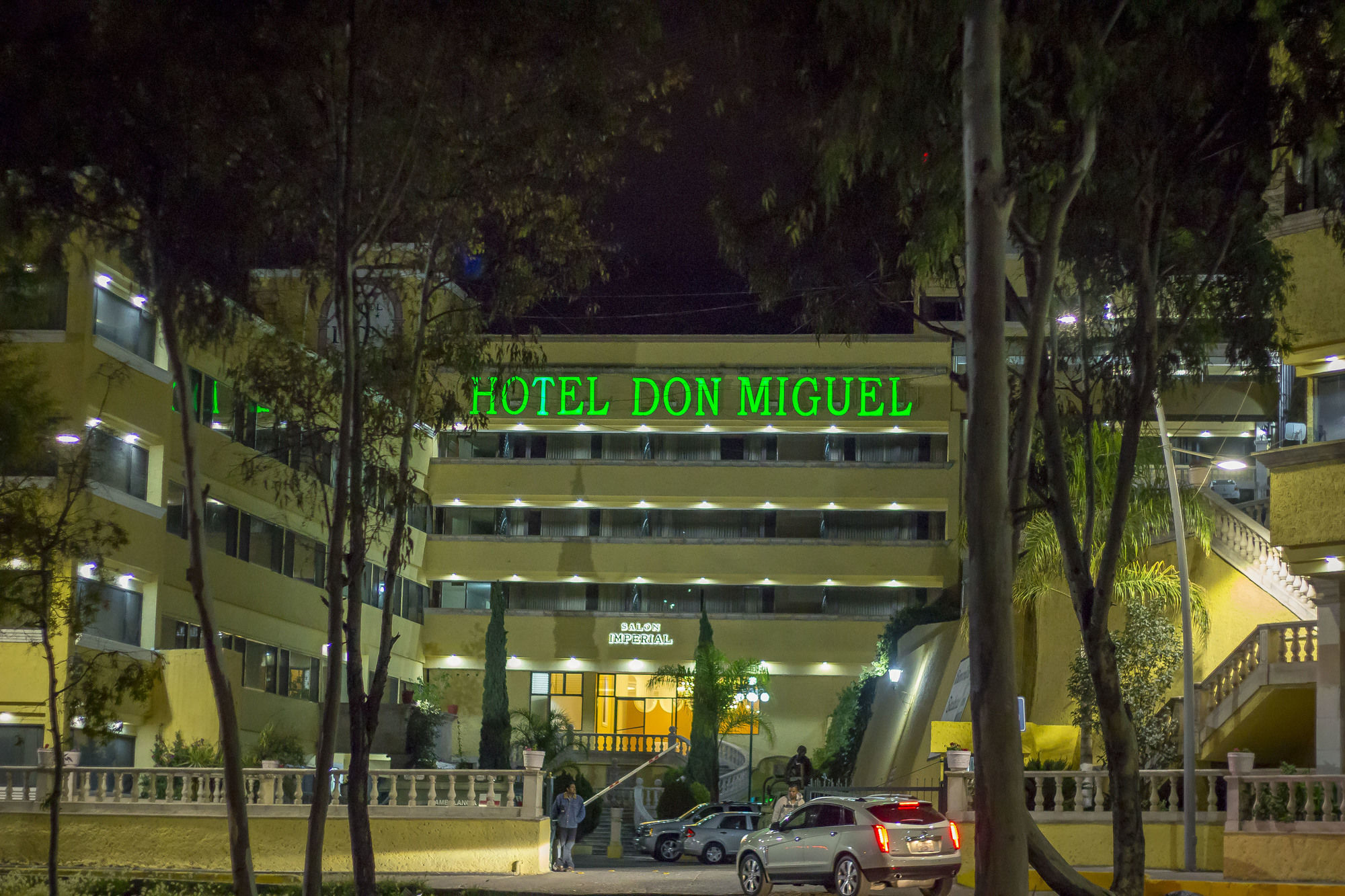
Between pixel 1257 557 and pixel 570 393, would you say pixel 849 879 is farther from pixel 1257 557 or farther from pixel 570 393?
pixel 570 393

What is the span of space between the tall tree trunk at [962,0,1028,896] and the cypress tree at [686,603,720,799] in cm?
3571

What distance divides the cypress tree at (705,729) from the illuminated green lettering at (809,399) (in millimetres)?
12632

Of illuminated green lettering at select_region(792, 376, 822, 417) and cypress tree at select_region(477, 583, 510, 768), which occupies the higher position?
illuminated green lettering at select_region(792, 376, 822, 417)

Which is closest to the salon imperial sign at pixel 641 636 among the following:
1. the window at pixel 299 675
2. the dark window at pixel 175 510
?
the window at pixel 299 675

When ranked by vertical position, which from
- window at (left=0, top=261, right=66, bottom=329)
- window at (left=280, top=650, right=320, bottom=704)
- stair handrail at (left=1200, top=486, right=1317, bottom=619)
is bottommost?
window at (left=280, top=650, right=320, bottom=704)

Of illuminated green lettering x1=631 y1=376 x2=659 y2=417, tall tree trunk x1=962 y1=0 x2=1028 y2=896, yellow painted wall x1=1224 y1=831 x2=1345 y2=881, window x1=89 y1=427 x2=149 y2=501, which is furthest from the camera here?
illuminated green lettering x1=631 y1=376 x2=659 y2=417

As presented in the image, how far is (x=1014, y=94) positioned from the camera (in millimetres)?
16141

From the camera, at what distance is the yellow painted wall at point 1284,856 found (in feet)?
69.4

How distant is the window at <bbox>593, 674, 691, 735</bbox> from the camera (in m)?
61.3

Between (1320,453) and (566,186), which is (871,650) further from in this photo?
(566,186)

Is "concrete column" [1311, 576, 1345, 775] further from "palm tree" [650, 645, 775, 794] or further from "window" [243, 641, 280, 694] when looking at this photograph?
"window" [243, 641, 280, 694]

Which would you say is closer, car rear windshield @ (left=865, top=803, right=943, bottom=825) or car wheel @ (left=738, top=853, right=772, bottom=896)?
car rear windshield @ (left=865, top=803, right=943, bottom=825)

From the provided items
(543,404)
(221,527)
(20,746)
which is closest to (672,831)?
(20,746)

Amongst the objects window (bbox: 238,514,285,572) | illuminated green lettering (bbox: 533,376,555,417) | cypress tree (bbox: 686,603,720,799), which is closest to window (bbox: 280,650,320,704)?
window (bbox: 238,514,285,572)
